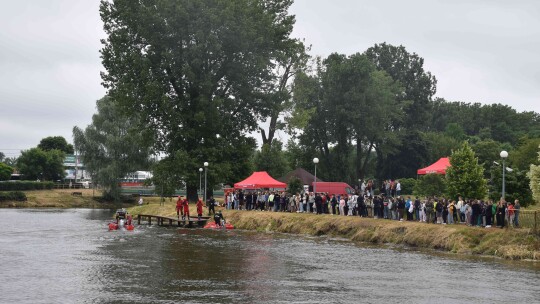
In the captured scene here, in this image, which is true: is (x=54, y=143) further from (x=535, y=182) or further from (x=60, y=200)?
(x=535, y=182)

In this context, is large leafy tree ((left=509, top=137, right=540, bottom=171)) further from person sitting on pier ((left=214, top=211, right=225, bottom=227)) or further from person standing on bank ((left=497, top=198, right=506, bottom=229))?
person standing on bank ((left=497, top=198, right=506, bottom=229))

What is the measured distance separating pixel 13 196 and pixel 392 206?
229ft

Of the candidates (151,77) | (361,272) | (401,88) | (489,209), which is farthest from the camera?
(401,88)

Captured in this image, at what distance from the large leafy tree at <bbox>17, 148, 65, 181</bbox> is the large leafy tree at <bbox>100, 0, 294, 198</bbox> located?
70.2m

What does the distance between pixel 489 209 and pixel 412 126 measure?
66597 millimetres

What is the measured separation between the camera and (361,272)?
1077 inches

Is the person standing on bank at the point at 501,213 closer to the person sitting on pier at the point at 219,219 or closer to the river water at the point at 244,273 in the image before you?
the river water at the point at 244,273

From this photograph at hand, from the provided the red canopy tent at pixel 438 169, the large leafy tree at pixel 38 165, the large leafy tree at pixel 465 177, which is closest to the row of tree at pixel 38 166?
the large leafy tree at pixel 38 165

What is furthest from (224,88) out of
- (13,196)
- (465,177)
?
(13,196)

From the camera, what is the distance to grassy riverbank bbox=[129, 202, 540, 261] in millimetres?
31438

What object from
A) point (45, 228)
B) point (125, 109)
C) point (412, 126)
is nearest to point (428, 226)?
point (45, 228)

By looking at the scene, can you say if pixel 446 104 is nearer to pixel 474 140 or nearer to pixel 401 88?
pixel 474 140

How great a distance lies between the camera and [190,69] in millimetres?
57594

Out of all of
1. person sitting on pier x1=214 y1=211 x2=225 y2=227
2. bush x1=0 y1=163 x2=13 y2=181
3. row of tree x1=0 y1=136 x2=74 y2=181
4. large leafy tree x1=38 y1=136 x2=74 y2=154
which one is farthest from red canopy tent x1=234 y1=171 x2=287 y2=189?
A: large leafy tree x1=38 y1=136 x2=74 y2=154
